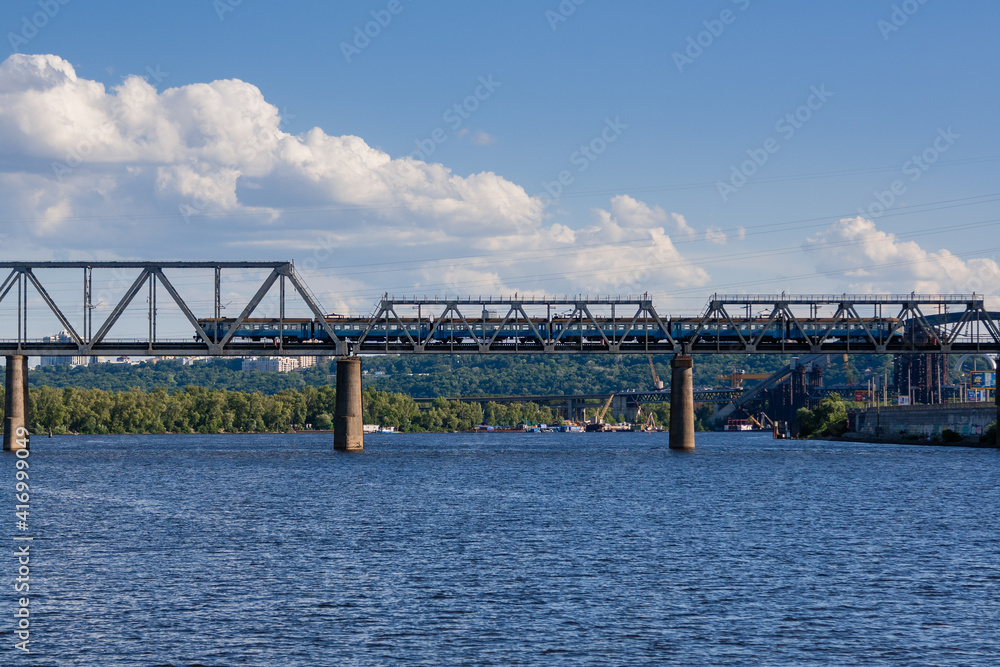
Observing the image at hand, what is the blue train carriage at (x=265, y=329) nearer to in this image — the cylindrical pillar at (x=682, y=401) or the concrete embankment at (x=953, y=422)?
the cylindrical pillar at (x=682, y=401)

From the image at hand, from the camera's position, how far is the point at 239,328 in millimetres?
146375

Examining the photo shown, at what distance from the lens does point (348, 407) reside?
14625cm

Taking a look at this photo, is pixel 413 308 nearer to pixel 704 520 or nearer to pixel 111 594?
pixel 704 520

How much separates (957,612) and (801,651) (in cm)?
822

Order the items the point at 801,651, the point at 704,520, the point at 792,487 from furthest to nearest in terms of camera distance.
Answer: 1. the point at 792,487
2. the point at 704,520
3. the point at 801,651

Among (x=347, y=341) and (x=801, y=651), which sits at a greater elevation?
(x=347, y=341)

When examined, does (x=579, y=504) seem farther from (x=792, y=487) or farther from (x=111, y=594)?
(x=111, y=594)

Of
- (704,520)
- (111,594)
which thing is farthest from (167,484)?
(111,594)

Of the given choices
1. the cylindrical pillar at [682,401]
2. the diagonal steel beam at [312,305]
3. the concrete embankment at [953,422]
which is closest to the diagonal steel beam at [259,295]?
the diagonal steel beam at [312,305]

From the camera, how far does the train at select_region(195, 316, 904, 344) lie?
148 metres

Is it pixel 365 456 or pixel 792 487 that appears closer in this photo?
pixel 792 487

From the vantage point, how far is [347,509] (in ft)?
240

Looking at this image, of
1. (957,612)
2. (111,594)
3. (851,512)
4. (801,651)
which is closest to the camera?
(801,651)

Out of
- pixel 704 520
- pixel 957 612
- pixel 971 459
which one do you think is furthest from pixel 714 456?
pixel 957 612
